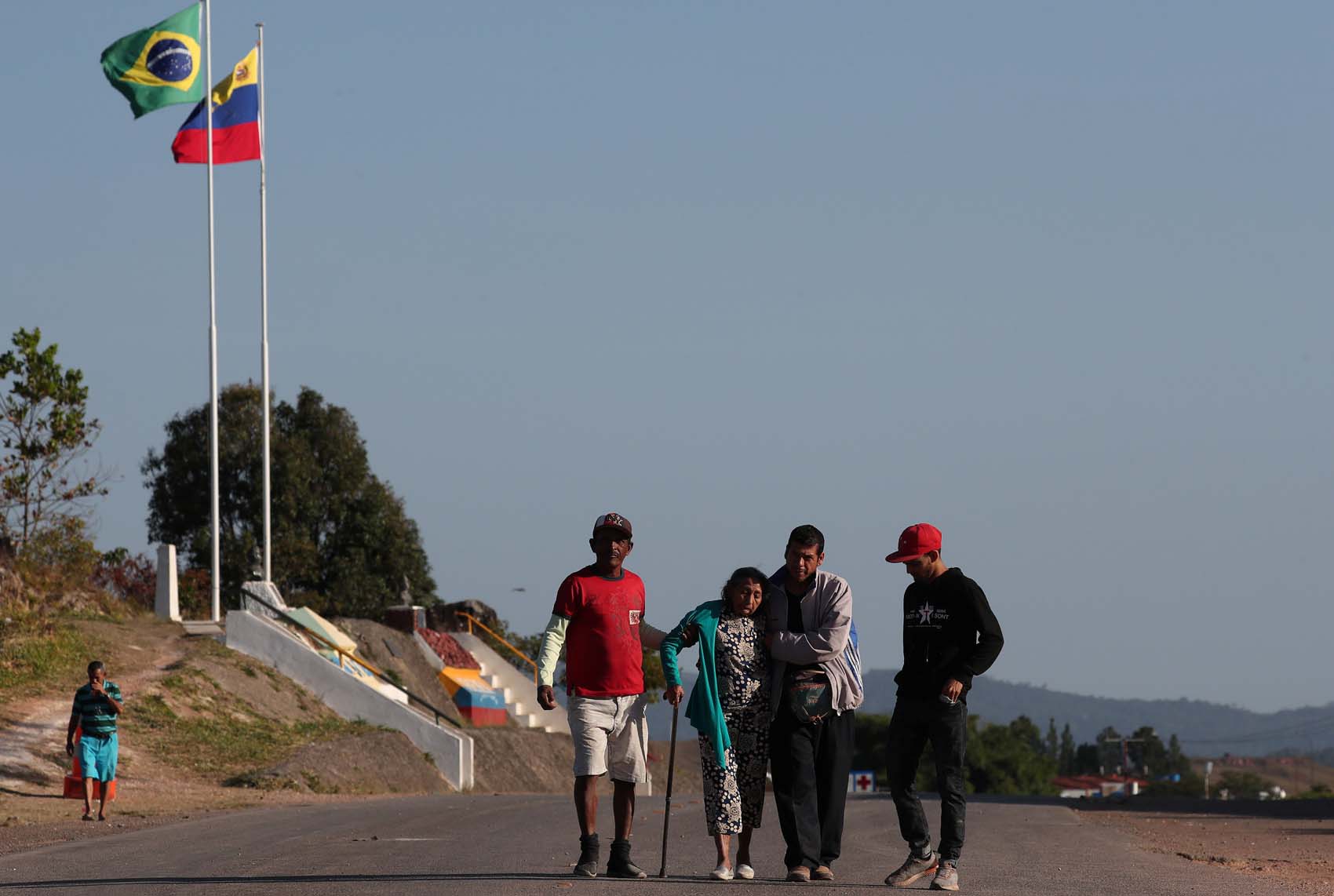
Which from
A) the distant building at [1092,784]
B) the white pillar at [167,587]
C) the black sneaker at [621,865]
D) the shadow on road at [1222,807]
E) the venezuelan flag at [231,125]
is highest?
the venezuelan flag at [231,125]

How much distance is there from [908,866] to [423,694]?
2974cm

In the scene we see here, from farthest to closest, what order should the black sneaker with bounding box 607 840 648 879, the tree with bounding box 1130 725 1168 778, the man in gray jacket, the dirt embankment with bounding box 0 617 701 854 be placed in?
the tree with bounding box 1130 725 1168 778, the dirt embankment with bounding box 0 617 701 854, the black sneaker with bounding box 607 840 648 879, the man in gray jacket

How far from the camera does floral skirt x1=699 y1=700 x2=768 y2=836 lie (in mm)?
10375

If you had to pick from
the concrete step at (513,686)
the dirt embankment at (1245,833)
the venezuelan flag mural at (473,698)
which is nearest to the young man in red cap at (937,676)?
the dirt embankment at (1245,833)

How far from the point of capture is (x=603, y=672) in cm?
1066

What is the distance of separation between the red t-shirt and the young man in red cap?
1.64 meters

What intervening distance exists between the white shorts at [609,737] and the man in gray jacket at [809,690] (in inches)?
33.9

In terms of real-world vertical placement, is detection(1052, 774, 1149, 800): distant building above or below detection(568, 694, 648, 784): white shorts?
below

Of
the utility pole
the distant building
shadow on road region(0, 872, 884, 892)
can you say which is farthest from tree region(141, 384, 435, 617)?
the distant building

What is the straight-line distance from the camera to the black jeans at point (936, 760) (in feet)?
33.8

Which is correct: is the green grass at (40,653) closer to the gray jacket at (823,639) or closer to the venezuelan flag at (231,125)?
the venezuelan flag at (231,125)

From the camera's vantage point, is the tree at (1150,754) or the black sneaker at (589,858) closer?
the black sneaker at (589,858)

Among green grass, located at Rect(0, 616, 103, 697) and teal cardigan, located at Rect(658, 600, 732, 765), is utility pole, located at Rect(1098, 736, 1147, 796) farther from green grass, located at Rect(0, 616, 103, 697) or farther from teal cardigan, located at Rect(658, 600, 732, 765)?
teal cardigan, located at Rect(658, 600, 732, 765)

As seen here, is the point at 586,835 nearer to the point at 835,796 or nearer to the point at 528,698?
the point at 835,796
